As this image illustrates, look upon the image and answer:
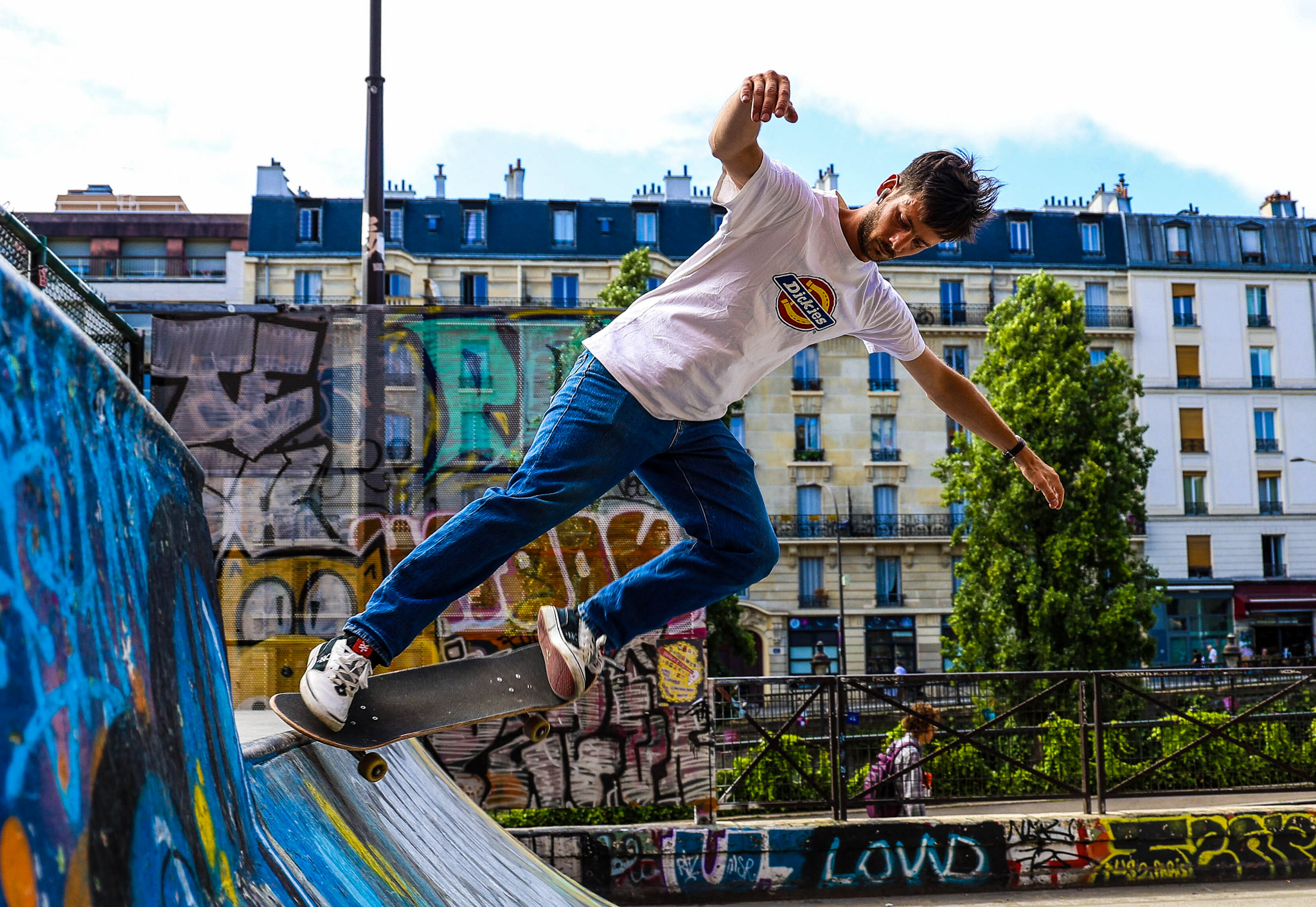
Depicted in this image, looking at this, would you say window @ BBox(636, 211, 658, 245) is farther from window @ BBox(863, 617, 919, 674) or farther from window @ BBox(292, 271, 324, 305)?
window @ BBox(863, 617, 919, 674)

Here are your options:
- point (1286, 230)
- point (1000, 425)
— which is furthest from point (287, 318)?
point (1286, 230)

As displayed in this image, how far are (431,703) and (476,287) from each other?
123 ft

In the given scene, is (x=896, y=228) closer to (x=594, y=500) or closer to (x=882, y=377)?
(x=594, y=500)

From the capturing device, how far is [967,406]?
11.1 feet

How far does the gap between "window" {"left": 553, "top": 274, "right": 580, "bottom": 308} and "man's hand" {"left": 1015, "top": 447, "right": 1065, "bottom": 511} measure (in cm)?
3651

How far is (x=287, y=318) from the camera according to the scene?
8555 mm

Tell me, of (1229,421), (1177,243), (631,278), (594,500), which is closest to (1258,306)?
(1177,243)

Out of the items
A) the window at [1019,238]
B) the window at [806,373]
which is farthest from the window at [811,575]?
the window at [1019,238]

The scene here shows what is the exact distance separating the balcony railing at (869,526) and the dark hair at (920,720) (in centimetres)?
2919

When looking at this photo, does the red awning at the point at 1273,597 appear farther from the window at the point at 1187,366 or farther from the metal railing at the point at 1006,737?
the metal railing at the point at 1006,737

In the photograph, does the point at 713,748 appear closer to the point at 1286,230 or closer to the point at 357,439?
the point at 357,439

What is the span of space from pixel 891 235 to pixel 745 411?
1397 inches

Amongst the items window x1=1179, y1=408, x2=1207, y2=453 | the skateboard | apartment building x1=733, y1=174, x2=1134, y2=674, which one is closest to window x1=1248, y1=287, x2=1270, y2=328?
window x1=1179, y1=408, x2=1207, y2=453

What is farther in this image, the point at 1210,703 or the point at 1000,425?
the point at 1210,703
